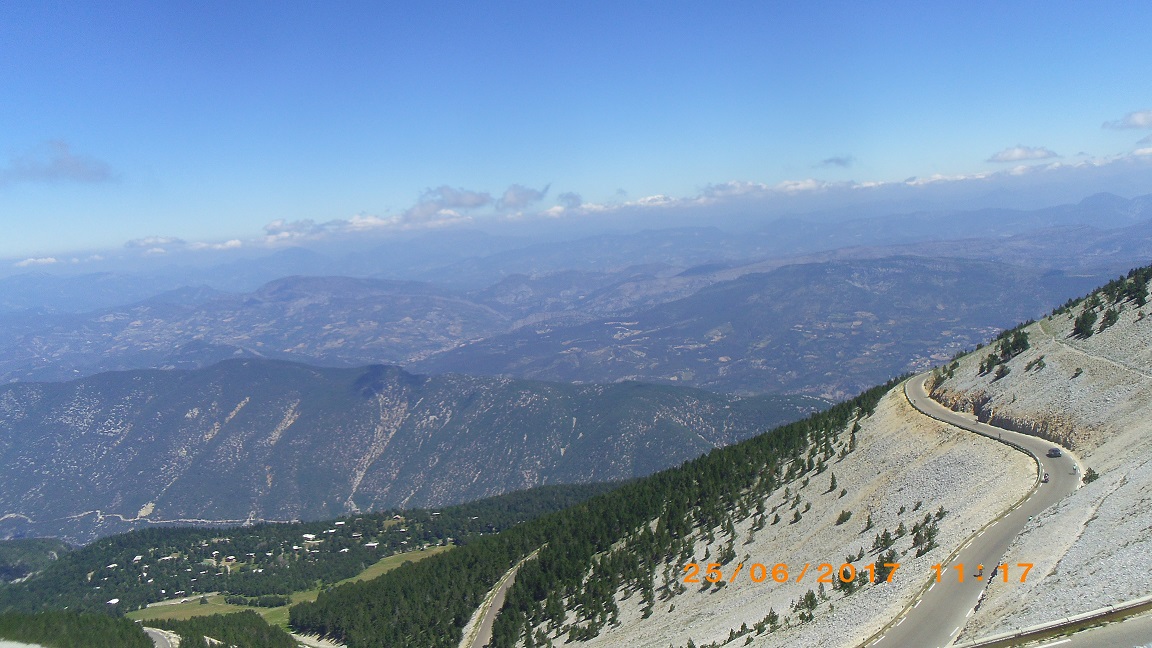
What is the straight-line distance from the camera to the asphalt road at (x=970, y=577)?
34.8m

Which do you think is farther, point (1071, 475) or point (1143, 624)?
point (1071, 475)

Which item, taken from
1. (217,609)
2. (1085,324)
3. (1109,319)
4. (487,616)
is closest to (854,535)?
(1085,324)

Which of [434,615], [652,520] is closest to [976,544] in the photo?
[652,520]

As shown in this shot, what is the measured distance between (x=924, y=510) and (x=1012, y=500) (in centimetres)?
749

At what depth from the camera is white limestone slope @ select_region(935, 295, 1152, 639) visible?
32688 mm

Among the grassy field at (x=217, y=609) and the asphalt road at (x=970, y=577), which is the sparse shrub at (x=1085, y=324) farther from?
the grassy field at (x=217, y=609)

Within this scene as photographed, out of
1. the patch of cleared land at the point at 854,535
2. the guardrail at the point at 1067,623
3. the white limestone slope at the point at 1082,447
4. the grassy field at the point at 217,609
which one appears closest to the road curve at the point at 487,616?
the patch of cleared land at the point at 854,535

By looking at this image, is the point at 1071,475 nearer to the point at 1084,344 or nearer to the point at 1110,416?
the point at 1110,416

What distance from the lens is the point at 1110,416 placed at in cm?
5744

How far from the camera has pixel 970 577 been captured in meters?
39.3

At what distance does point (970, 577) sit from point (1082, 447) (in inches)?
1041

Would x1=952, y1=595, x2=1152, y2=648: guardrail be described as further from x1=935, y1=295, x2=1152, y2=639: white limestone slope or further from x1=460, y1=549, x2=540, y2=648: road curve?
x1=460, y1=549, x2=540, y2=648: road curve

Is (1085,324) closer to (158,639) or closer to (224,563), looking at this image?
(158,639)

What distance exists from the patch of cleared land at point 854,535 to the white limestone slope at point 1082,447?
5179mm
